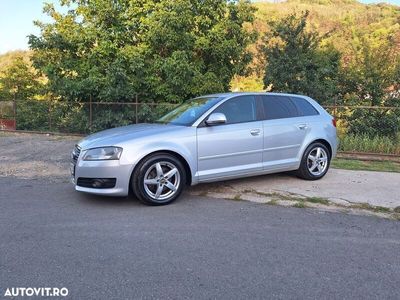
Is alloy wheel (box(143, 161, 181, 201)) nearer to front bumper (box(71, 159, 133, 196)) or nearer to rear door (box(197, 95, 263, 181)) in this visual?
front bumper (box(71, 159, 133, 196))

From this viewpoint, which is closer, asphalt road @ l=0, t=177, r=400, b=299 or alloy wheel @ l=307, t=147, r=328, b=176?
asphalt road @ l=0, t=177, r=400, b=299

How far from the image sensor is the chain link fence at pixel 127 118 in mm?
11234

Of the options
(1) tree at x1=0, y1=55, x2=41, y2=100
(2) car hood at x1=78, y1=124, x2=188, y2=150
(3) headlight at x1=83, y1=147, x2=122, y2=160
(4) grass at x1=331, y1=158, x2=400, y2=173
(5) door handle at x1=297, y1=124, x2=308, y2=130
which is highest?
(1) tree at x1=0, y1=55, x2=41, y2=100

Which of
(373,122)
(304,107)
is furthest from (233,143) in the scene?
(373,122)

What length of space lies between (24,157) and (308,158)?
6.76 metres

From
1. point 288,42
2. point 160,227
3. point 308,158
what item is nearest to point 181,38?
point 288,42

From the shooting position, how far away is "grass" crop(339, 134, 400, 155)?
10766 mm

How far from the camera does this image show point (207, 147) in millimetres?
6262

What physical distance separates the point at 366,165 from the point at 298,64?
493 cm

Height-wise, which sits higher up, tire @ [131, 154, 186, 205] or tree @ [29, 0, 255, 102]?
tree @ [29, 0, 255, 102]

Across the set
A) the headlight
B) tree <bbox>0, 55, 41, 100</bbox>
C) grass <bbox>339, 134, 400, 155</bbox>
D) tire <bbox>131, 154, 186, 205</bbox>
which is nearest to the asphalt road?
tire <bbox>131, 154, 186, 205</bbox>

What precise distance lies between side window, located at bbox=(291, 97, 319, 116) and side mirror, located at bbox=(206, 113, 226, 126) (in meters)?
1.81

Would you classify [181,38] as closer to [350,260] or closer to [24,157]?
[24,157]

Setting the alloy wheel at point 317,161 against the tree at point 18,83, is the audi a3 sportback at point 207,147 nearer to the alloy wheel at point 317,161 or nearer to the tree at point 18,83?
the alloy wheel at point 317,161
